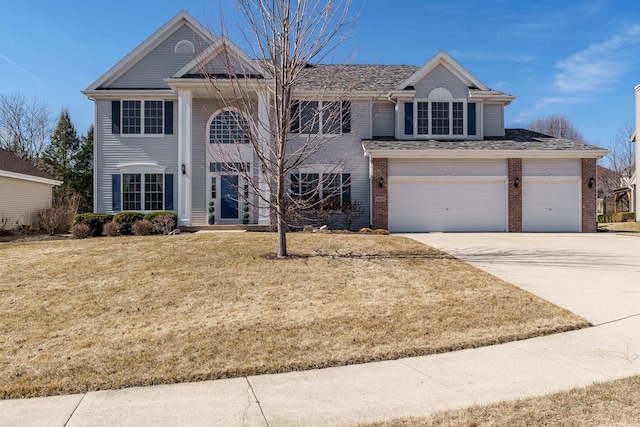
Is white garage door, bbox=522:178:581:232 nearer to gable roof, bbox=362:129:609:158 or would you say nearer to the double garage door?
the double garage door

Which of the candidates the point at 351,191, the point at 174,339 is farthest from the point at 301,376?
the point at 351,191

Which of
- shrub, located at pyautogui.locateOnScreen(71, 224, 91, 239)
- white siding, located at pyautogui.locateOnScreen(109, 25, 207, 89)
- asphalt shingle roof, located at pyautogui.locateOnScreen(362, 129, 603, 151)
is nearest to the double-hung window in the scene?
shrub, located at pyautogui.locateOnScreen(71, 224, 91, 239)

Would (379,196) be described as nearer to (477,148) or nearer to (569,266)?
(477,148)

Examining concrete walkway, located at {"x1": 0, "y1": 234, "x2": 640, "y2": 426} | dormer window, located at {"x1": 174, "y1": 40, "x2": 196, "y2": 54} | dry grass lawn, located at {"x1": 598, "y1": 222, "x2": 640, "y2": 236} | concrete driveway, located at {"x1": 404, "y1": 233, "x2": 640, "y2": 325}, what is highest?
dormer window, located at {"x1": 174, "y1": 40, "x2": 196, "y2": 54}

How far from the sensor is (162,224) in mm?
16469

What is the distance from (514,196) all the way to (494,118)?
4511 millimetres

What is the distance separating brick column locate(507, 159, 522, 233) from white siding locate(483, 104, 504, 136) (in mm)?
2959

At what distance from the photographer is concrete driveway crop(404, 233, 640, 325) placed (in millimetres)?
7086

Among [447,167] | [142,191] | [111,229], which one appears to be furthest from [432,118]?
[111,229]

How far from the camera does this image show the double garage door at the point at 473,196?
18.1 m

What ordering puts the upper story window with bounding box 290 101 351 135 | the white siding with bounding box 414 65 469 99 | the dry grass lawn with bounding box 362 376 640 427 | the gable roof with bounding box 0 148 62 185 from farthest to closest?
the gable roof with bounding box 0 148 62 185 → the white siding with bounding box 414 65 469 99 → the upper story window with bounding box 290 101 351 135 → the dry grass lawn with bounding box 362 376 640 427

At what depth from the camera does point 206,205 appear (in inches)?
746

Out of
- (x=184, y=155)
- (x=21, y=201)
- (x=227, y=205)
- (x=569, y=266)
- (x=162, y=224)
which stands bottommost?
(x=569, y=266)

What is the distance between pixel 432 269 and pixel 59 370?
7.01 m
